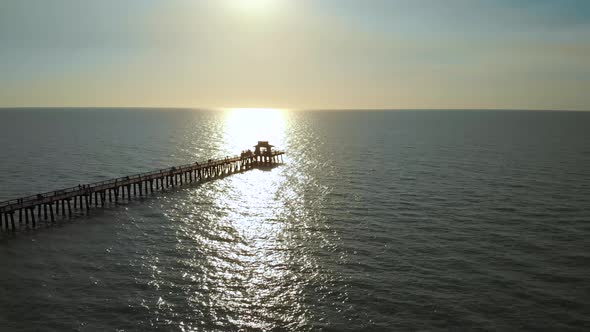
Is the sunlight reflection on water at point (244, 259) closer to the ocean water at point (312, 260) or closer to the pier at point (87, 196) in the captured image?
the ocean water at point (312, 260)

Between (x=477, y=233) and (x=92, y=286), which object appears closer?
(x=92, y=286)

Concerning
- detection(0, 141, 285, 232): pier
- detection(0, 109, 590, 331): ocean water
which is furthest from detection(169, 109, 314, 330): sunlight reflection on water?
detection(0, 141, 285, 232): pier

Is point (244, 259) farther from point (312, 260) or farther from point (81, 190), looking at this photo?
point (81, 190)

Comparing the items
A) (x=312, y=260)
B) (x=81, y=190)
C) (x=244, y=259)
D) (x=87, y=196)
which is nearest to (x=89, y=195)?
(x=87, y=196)

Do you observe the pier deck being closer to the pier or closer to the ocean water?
the pier

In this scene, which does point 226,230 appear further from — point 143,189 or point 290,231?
point 143,189

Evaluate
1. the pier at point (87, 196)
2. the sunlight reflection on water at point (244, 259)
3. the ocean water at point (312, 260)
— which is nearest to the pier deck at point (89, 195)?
the pier at point (87, 196)

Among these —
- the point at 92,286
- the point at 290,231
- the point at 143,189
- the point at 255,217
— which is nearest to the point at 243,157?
the point at 143,189
